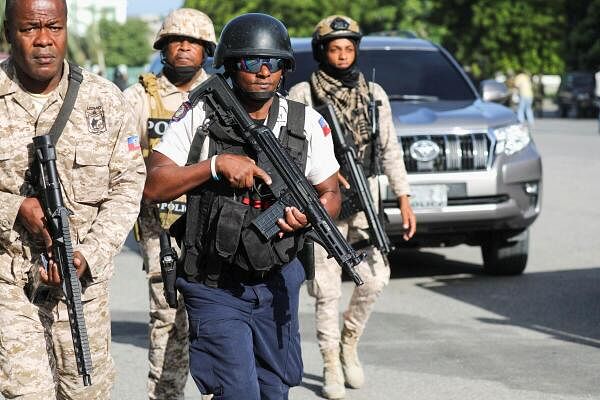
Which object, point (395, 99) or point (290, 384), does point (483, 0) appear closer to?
point (395, 99)

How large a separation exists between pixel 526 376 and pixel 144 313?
10.6 ft

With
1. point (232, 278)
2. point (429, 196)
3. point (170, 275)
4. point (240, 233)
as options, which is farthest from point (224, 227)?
point (429, 196)

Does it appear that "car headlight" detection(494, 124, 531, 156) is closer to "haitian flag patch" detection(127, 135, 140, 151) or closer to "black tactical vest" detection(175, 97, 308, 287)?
"black tactical vest" detection(175, 97, 308, 287)

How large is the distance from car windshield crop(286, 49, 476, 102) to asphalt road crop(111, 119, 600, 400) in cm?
153

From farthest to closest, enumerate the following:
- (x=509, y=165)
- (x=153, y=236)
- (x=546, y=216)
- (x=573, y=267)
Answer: (x=546, y=216) → (x=573, y=267) → (x=509, y=165) → (x=153, y=236)

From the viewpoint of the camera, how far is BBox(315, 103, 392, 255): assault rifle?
267 inches

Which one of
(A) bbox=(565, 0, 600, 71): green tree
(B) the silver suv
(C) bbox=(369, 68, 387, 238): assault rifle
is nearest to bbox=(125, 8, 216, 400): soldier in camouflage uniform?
(C) bbox=(369, 68, 387, 238): assault rifle

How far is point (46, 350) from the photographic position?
4625 millimetres

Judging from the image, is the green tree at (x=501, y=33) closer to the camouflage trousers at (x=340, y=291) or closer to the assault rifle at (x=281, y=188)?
the camouflage trousers at (x=340, y=291)

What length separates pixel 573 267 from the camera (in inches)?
449

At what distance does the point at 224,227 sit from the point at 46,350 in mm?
760

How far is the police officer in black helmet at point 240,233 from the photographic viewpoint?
471 centimetres

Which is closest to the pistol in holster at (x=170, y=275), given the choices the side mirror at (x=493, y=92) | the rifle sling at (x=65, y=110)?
the rifle sling at (x=65, y=110)

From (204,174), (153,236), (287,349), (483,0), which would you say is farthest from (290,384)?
(483,0)
